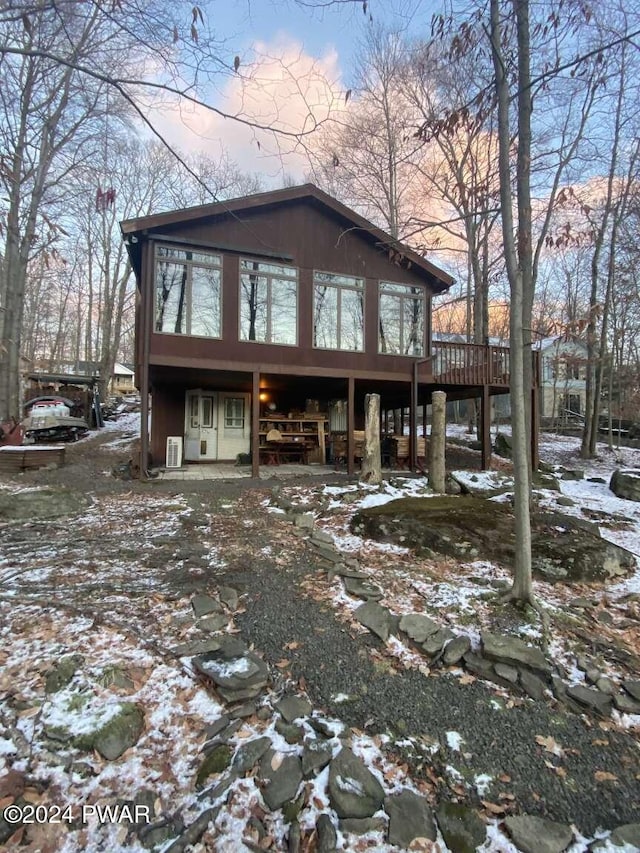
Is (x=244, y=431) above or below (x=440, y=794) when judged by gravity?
above

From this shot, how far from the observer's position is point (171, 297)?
336 inches

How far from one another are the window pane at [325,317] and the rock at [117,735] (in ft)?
27.4

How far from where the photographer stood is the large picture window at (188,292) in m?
8.52

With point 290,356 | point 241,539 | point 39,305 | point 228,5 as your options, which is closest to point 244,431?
point 290,356

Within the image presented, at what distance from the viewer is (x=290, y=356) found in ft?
31.1

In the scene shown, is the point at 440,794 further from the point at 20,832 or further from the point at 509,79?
the point at 509,79

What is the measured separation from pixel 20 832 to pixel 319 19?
4.91 m

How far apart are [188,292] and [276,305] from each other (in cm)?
192

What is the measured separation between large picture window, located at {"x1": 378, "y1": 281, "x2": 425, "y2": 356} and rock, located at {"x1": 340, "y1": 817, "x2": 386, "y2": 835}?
30.6 ft

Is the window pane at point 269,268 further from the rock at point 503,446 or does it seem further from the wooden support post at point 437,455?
the rock at point 503,446

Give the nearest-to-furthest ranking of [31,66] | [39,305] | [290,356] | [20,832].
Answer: [20,832]
[31,66]
[290,356]
[39,305]

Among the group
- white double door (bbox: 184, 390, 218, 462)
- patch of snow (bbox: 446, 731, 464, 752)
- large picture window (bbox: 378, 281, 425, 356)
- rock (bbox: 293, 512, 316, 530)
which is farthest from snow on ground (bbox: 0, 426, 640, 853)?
large picture window (bbox: 378, 281, 425, 356)

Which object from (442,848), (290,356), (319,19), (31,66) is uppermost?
(31,66)

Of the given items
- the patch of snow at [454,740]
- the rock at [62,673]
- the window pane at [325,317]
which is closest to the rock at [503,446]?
the window pane at [325,317]
